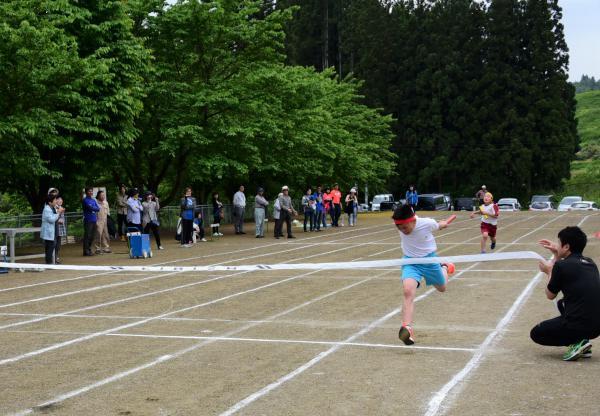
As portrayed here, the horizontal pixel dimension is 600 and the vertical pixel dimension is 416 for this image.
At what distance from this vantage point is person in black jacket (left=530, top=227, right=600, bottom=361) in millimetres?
7961

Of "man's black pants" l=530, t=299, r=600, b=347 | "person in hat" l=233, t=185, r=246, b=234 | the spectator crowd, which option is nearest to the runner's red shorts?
the spectator crowd

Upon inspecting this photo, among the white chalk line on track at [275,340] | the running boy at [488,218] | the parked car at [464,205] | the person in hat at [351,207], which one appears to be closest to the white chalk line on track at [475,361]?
the white chalk line on track at [275,340]

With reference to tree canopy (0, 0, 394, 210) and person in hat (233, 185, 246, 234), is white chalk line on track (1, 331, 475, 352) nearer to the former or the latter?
tree canopy (0, 0, 394, 210)

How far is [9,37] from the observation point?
20859 mm

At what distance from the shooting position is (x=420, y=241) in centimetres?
971

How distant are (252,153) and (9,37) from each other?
12.8 meters

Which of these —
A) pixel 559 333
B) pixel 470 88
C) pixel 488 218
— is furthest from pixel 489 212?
pixel 470 88

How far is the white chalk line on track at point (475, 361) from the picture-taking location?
6574 mm

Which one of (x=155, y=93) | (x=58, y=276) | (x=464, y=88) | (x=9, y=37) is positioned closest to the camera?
(x=58, y=276)

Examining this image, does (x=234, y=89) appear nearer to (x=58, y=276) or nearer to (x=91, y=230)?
(x=91, y=230)

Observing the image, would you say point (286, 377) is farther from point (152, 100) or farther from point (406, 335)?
point (152, 100)

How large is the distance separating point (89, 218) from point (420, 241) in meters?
15.1

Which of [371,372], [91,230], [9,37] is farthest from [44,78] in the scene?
[371,372]

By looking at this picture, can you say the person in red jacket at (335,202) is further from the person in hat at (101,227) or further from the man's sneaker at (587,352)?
the man's sneaker at (587,352)
